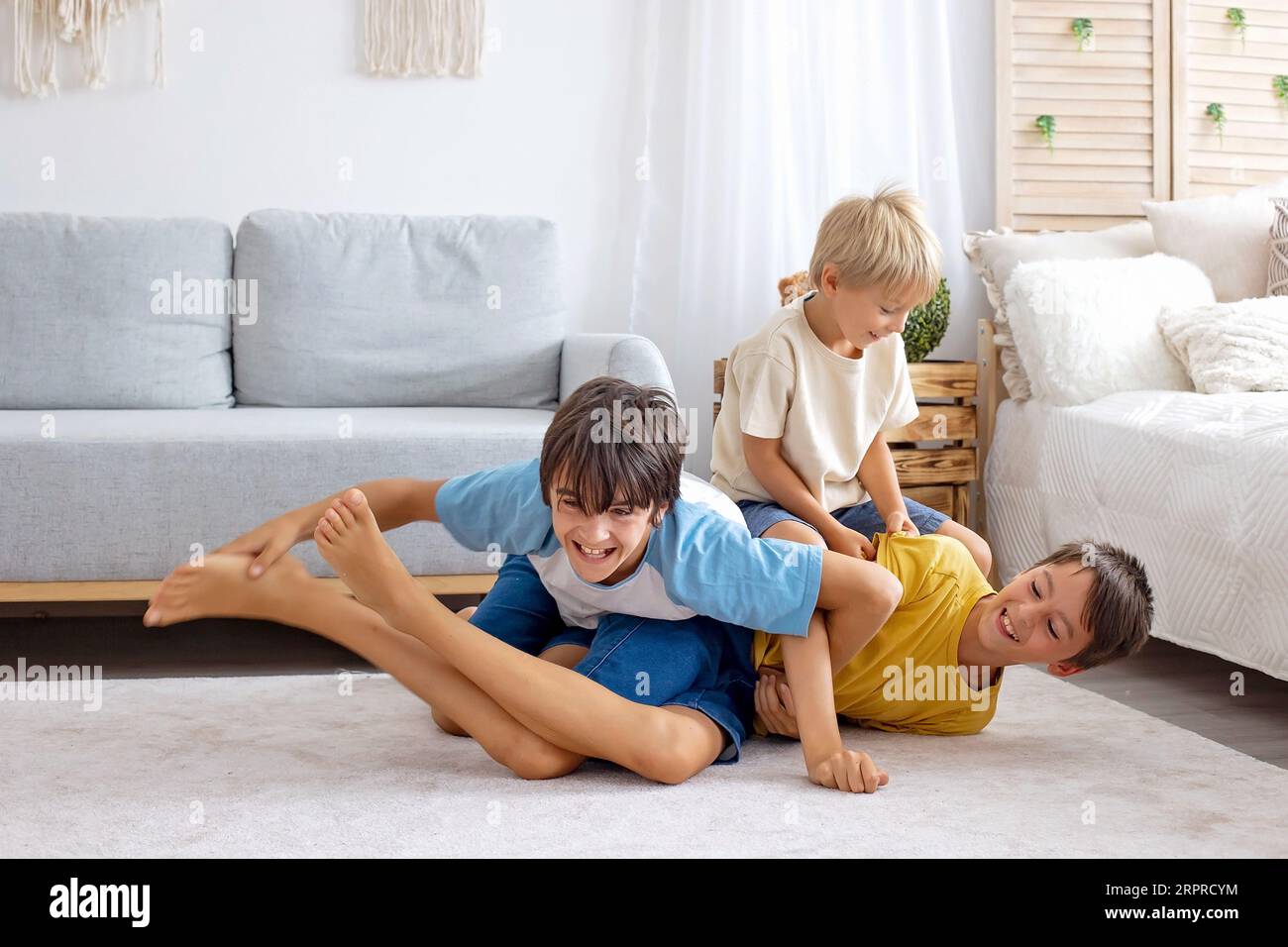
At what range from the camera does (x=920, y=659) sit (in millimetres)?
1692

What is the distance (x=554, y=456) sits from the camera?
1.44 m

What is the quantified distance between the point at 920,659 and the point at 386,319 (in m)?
1.51

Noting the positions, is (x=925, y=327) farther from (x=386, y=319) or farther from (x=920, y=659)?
(x=920, y=659)

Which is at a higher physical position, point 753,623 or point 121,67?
point 121,67

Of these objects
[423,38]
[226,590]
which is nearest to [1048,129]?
[423,38]

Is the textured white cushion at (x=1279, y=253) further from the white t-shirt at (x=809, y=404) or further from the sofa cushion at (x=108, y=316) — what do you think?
the sofa cushion at (x=108, y=316)

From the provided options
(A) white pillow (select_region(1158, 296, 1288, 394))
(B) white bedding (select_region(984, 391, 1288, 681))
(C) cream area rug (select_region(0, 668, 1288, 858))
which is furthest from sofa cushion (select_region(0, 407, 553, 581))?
(A) white pillow (select_region(1158, 296, 1288, 394))

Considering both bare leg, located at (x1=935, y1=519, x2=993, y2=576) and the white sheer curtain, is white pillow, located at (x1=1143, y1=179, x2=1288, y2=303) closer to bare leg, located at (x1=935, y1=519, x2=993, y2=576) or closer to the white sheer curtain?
the white sheer curtain

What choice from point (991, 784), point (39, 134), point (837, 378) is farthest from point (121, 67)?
point (991, 784)

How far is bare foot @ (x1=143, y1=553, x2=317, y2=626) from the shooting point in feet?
4.73

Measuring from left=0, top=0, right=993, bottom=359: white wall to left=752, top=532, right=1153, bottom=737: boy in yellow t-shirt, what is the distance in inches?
67.2

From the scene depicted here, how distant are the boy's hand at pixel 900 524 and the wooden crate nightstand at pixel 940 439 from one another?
88 cm
